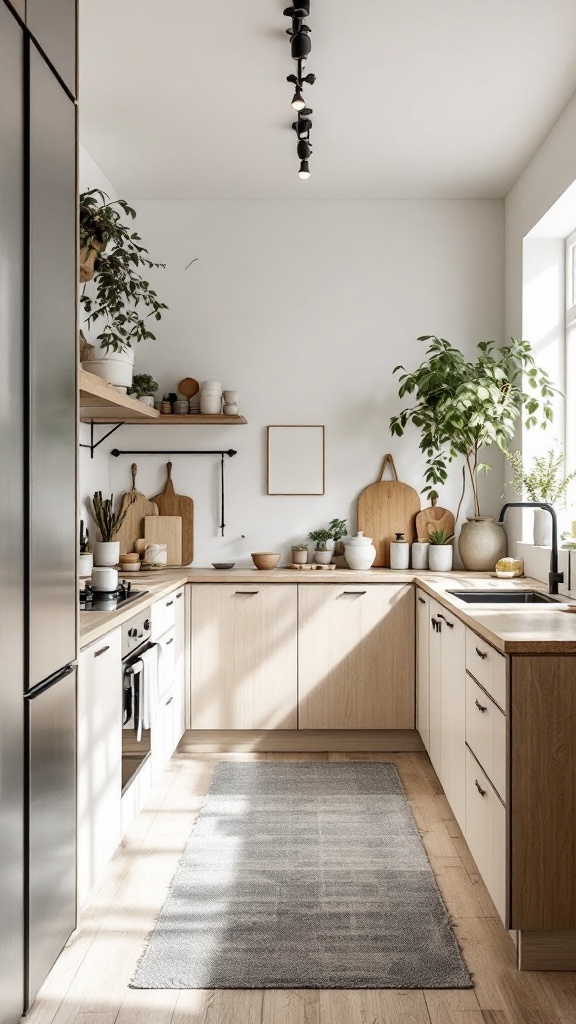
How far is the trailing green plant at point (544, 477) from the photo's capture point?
3732mm

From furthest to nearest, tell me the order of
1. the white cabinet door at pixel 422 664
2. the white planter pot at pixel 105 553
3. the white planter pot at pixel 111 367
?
the white cabinet door at pixel 422 664
the white planter pot at pixel 111 367
the white planter pot at pixel 105 553

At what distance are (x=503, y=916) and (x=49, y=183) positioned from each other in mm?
2194

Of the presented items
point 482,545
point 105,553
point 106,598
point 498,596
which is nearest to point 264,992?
point 106,598

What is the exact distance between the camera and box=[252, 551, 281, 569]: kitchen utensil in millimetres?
4145

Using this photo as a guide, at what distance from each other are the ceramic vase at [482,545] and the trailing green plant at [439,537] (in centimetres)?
12

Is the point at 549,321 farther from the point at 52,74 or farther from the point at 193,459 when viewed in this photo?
the point at 52,74

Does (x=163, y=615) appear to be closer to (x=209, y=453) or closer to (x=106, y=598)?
(x=106, y=598)

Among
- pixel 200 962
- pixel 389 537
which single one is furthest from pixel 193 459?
pixel 200 962

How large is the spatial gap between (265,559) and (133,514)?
2.73 ft

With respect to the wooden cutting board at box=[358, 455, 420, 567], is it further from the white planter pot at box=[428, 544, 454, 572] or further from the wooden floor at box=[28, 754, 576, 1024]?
the wooden floor at box=[28, 754, 576, 1024]

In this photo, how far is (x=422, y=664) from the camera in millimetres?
3693

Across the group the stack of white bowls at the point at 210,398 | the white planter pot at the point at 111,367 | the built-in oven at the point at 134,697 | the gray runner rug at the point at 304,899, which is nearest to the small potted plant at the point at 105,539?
the built-in oven at the point at 134,697

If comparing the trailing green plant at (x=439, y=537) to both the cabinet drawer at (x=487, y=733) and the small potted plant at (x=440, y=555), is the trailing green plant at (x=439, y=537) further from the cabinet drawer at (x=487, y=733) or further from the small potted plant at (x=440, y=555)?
the cabinet drawer at (x=487, y=733)

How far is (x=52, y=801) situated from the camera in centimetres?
195
